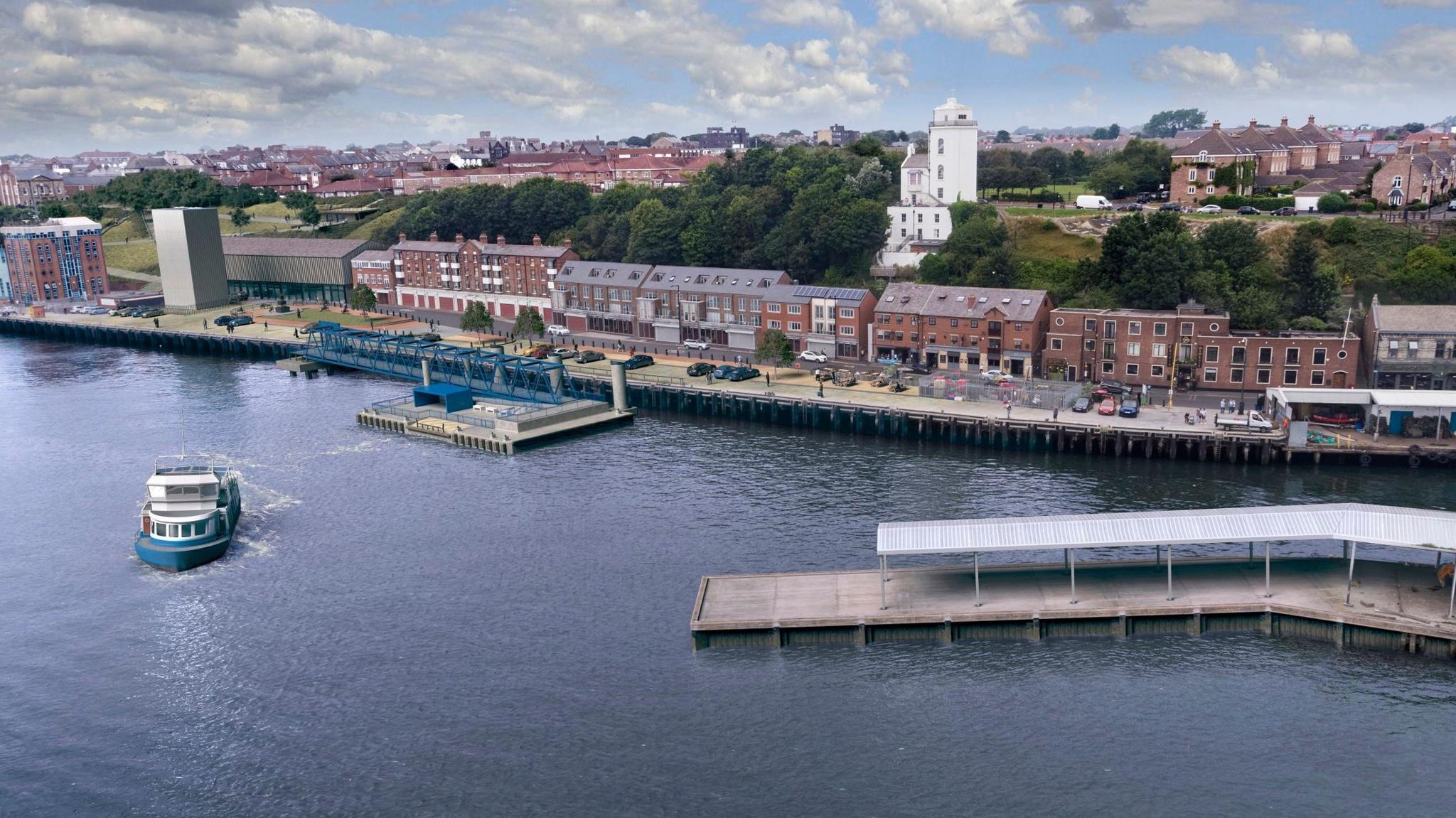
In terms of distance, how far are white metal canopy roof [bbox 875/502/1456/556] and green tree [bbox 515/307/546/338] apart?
70.4 metres

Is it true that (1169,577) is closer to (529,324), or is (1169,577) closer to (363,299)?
(529,324)

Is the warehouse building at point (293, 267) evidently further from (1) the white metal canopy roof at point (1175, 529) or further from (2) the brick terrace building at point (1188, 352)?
(1) the white metal canopy roof at point (1175, 529)

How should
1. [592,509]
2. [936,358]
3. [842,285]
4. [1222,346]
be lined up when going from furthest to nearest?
[842,285], [936,358], [1222,346], [592,509]

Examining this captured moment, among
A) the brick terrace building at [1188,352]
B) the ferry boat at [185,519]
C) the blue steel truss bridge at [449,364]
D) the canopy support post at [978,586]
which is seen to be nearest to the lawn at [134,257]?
the blue steel truss bridge at [449,364]

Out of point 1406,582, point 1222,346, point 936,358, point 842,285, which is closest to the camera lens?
point 1406,582

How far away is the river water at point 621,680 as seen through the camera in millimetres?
36844

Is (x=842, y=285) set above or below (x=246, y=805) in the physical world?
above

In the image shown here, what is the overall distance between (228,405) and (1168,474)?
254 ft

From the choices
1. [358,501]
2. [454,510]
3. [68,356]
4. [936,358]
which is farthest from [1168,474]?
[68,356]

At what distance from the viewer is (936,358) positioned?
92.2m

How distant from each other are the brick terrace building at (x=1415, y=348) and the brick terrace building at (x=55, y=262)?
164570mm

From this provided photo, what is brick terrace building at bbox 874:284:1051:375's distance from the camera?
87688 mm

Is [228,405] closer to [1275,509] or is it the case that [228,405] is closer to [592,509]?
[592,509]

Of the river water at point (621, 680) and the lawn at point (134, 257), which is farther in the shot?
the lawn at point (134, 257)
